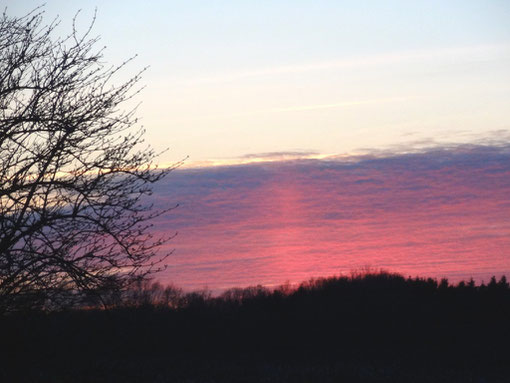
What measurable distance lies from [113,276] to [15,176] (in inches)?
83.9

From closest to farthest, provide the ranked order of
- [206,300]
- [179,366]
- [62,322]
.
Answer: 1. [62,322]
2. [179,366]
3. [206,300]

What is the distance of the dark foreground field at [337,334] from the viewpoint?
21781mm

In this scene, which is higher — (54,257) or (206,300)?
(54,257)

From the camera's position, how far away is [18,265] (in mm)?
9695

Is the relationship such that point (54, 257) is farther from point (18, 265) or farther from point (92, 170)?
point (92, 170)

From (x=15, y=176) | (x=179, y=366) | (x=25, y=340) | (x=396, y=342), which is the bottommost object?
(x=396, y=342)

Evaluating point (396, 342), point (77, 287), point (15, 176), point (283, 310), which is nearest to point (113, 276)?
point (77, 287)

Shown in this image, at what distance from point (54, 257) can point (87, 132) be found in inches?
84.5

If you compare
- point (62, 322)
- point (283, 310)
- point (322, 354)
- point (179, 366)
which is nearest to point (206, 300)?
point (283, 310)

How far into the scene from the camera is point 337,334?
36.9m

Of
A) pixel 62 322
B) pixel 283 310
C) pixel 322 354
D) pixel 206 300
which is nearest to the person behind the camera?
pixel 62 322

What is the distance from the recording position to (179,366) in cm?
2458

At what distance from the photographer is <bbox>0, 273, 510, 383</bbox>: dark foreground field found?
21781mm

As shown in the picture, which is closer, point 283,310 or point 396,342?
point 396,342
